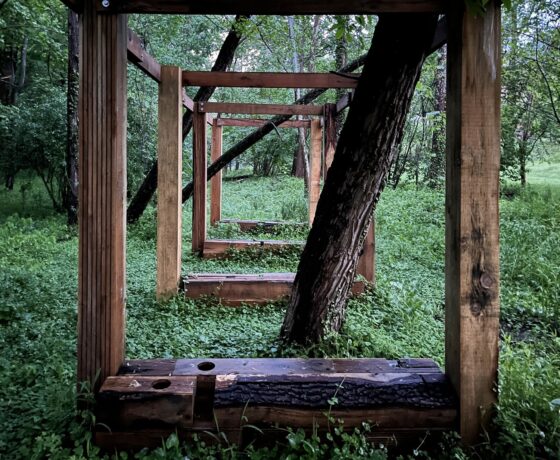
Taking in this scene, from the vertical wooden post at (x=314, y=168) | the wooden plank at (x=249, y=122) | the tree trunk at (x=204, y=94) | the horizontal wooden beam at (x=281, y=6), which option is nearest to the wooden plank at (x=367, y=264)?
the vertical wooden post at (x=314, y=168)

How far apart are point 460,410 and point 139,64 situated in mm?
3267

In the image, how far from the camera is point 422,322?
4340mm

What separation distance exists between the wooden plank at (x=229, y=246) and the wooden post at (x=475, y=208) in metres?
5.49

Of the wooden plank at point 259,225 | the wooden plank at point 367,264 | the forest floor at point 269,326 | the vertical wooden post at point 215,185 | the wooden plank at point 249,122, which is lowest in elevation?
the forest floor at point 269,326

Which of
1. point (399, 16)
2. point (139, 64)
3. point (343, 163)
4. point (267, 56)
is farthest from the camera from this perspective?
point (267, 56)

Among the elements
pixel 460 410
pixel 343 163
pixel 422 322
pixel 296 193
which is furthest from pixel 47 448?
pixel 296 193

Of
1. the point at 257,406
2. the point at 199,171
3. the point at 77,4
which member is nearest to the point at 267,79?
the point at 199,171

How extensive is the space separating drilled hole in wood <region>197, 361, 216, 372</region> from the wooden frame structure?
71mm

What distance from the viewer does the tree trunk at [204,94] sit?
7.84m

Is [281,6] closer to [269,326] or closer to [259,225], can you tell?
[269,326]

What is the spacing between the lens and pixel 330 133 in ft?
20.8

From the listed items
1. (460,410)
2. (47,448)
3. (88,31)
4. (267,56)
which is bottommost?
(47,448)

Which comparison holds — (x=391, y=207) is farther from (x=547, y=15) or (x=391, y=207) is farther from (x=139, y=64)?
(x=139, y=64)

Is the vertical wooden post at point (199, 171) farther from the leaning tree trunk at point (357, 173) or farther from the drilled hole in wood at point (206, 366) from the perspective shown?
the drilled hole in wood at point (206, 366)
